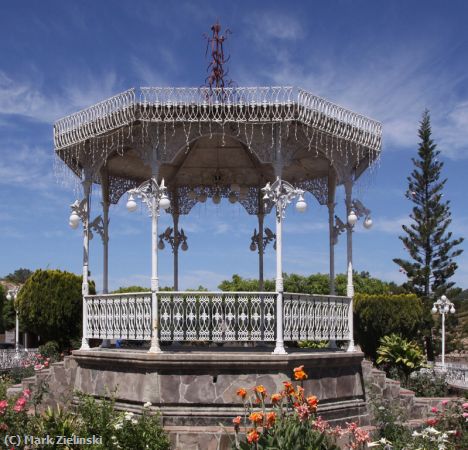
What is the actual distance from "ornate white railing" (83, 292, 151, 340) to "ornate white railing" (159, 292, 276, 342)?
26 centimetres

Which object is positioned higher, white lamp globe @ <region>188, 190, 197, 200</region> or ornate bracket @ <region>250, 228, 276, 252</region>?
white lamp globe @ <region>188, 190, 197, 200</region>

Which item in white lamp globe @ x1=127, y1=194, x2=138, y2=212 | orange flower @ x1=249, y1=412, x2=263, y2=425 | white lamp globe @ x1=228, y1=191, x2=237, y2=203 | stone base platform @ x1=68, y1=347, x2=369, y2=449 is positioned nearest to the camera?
orange flower @ x1=249, y1=412, x2=263, y2=425

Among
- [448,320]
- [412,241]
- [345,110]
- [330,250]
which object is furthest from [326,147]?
[448,320]

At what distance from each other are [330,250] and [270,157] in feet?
8.56

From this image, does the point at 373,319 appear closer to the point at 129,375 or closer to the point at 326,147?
the point at 326,147

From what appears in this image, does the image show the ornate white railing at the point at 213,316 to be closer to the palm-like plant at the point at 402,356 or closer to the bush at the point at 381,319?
the palm-like plant at the point at 402,356

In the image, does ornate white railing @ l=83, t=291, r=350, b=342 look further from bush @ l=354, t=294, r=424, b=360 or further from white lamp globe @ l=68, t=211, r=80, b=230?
bush @ l=354, t=294, r=424, b=360

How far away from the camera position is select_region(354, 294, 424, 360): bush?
19016 millimetres

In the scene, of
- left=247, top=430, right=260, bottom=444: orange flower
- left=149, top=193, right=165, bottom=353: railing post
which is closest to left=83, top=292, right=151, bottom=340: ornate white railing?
left=149, top=193, right=165, bottom=353: railing post

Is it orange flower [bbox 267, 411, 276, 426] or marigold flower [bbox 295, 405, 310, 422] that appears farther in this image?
marigold flower [bbox 295, 405, 310, 422]

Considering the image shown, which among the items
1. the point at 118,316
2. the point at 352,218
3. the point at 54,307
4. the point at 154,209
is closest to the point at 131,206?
the point at 154,209

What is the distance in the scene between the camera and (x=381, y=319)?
19.1m

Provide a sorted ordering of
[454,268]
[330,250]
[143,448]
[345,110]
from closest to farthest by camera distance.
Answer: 1. [143,448]
2. [345,110]
3. [330,250]
4. [454,268]

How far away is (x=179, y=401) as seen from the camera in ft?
27.8
